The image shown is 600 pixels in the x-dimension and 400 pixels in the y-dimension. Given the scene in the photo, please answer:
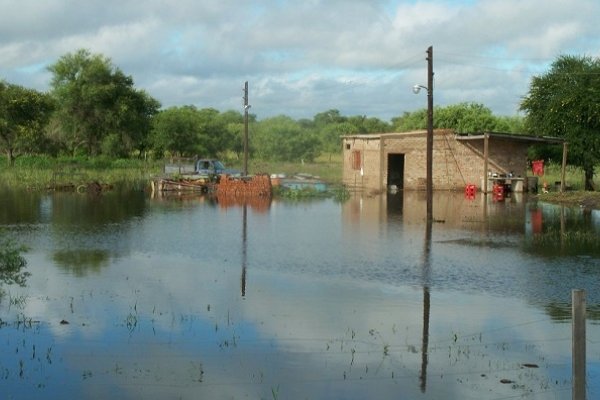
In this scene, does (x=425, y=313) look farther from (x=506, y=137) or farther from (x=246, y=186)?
(x=506, y=137)

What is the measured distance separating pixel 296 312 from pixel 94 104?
5780 centimetres

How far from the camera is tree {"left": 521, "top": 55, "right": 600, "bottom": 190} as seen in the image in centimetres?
4441

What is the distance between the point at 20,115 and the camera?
60062 mm

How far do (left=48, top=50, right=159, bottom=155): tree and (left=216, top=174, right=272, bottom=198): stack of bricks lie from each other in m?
26.6

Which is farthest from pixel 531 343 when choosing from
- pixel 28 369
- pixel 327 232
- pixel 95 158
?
pixel 95 158

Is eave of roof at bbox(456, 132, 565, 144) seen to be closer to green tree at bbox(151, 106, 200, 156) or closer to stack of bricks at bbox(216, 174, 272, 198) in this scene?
stack of bricks at bbox(216, 174, 272, 198)

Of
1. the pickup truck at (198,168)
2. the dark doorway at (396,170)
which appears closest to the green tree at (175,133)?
the pickup truck at (198,168)

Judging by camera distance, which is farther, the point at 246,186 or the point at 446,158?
the point at 446,158

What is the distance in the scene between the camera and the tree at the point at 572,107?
146 ft

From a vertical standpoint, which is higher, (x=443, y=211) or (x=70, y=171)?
(x=70, y=171)

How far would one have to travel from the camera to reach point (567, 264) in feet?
58.3

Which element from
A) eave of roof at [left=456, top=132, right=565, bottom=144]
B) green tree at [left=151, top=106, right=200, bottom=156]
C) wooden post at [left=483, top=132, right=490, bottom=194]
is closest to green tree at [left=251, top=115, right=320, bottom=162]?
green tree at [left=151, top=106, right=200, bottom=156]

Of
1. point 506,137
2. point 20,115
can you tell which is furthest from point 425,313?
point 20,115

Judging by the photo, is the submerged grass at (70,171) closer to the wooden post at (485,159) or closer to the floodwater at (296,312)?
the wooden post at (485,159)
